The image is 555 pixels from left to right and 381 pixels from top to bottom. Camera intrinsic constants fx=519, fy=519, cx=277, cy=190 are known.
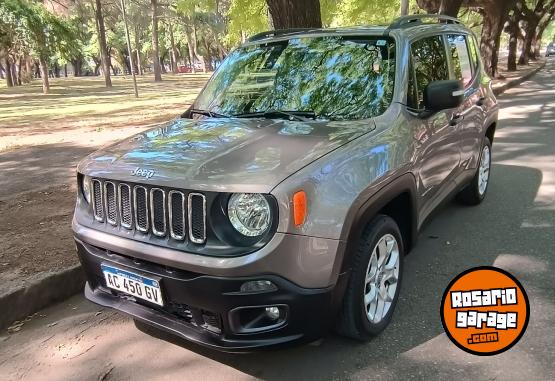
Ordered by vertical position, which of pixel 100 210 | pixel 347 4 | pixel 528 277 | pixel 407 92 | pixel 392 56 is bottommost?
pixel 528 277

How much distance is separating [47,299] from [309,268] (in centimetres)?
237

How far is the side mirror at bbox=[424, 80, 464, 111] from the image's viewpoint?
3.43 metres

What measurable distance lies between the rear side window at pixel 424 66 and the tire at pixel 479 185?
140cm

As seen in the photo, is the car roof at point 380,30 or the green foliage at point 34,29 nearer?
the car roof at point 380,30

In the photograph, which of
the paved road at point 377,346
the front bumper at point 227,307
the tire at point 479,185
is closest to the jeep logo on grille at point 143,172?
the front bumper at point 227,307

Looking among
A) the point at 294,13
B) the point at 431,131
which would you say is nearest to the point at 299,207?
the point at 431,131

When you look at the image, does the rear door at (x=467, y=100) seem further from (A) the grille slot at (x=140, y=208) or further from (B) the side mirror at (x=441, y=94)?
(A) the grille slot at (x=140, y=208)

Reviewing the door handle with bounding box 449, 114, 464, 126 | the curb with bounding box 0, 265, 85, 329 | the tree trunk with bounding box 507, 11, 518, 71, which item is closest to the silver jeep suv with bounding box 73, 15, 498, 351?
the door handle with bounding box 449, 114, 464, 126

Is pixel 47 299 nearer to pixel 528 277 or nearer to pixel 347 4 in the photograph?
pixel 528 277

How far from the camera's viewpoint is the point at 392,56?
3617 mm

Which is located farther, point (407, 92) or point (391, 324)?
point (407, 92)

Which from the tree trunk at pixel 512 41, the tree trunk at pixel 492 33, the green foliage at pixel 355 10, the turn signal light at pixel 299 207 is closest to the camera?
the turn signal light at pixel 299 207

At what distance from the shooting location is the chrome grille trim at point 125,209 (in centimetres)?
279

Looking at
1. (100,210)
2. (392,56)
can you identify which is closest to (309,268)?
(100,210)
